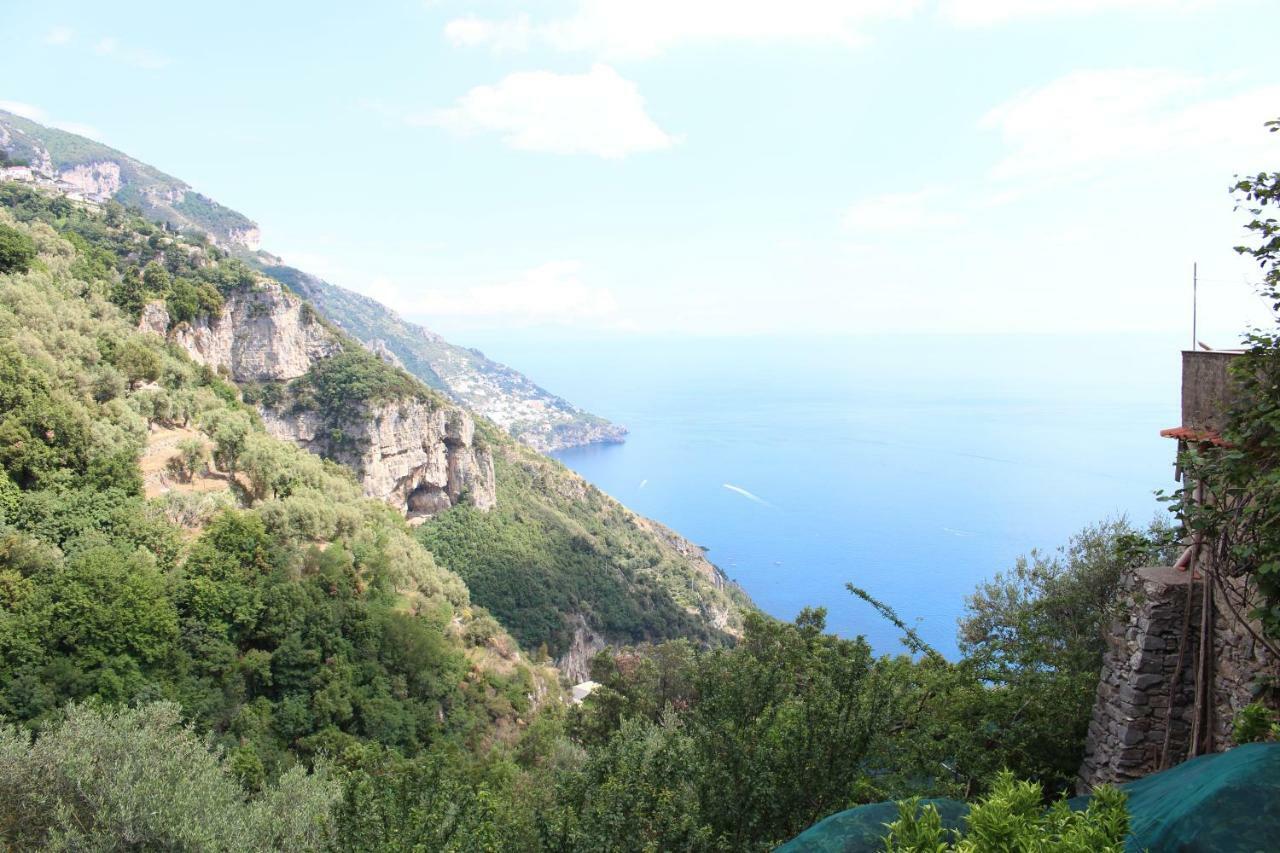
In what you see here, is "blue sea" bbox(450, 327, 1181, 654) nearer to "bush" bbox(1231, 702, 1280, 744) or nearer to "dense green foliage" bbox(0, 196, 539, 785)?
"bush" bbox(1231, 702, 1280, 744)

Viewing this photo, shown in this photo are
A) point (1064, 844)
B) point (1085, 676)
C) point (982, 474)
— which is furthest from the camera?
point (982, 474)

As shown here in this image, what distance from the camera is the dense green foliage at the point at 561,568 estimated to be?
131ft

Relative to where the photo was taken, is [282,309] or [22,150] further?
[22,150]

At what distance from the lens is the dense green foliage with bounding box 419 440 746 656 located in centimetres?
4003

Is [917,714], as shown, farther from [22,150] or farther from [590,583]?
[22,150]

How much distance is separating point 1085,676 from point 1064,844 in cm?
463

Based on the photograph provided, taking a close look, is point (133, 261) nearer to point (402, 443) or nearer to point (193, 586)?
point (402, 443)

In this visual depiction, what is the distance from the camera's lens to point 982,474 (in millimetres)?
76625

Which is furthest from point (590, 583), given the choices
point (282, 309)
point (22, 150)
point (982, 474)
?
point (22, 150)

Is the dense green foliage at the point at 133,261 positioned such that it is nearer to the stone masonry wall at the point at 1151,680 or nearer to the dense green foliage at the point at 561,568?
the dense green foliage at the point at 561,568

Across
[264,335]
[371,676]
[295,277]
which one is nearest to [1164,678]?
[371,676]

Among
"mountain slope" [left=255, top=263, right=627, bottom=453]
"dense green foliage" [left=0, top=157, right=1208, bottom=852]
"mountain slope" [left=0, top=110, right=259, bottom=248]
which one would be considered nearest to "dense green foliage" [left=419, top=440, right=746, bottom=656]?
"dense green foliage" [left=0, top=157, right=1208, bottom=852]

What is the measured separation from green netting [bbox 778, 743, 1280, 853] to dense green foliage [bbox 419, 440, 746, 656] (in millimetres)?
35918

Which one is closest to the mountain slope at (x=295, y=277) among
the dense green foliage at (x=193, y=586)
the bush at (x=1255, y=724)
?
the dense green foliage at (x=193, y=586)
